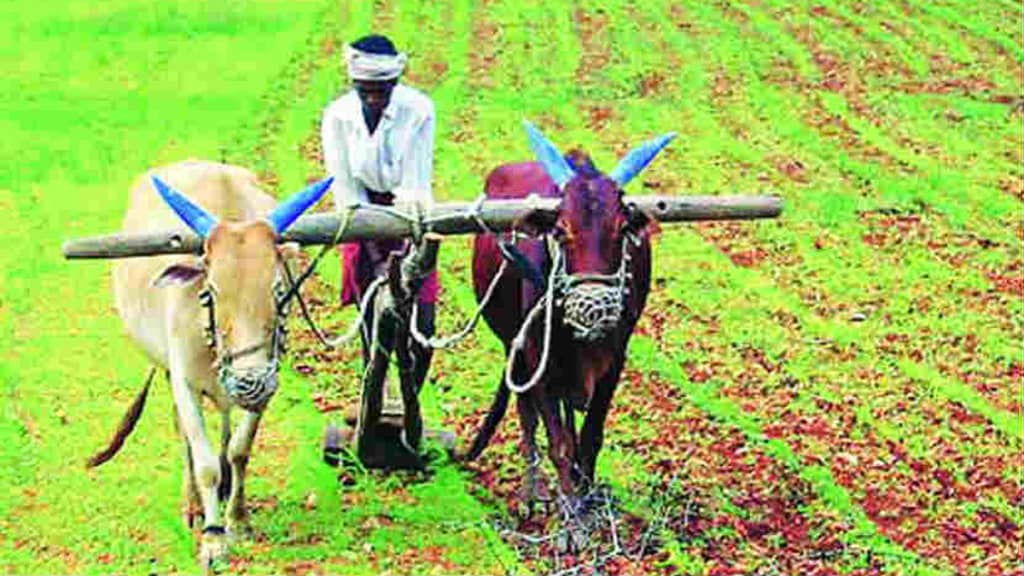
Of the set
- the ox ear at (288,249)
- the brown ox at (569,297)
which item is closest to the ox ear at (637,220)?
the brown ox at (569,297)

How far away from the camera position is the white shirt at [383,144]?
8250 mm

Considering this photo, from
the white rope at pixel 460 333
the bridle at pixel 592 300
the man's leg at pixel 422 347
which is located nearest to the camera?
the bridle at pixel 592 300

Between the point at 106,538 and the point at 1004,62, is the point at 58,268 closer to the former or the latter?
the point at 106,538

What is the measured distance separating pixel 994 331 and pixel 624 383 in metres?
2.45

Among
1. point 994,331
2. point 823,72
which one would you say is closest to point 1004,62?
point 823,72

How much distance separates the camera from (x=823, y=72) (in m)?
18.5

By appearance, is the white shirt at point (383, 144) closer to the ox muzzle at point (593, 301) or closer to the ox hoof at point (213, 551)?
the ox muzzle at point (593, 301)

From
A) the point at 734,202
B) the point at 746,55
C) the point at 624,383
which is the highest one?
the point at 734,202

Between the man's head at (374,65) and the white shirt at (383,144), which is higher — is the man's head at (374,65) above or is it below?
above

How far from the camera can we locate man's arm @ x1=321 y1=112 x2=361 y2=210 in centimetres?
829

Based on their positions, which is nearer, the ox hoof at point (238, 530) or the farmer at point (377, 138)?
the ox hoof at point (238, 530)

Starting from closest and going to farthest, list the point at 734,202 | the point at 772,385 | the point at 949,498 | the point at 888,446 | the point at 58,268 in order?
the point at 734,202 < the point at 949,498 < the point at 888,446 < the point at 772,385 < the point at 58,268

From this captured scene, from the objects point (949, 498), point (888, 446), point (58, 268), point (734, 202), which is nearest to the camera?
point (734, 202)

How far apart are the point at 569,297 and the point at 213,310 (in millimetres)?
1423
